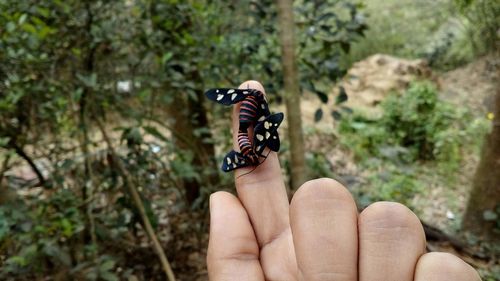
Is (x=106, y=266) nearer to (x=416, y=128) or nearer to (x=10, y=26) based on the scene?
(x=10, y=26)

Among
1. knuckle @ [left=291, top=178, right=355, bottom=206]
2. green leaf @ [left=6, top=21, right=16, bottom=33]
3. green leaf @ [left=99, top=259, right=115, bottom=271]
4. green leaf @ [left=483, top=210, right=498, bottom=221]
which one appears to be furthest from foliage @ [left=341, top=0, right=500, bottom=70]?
knuckle @ [left=291, top=178, right=355, bottom=206]

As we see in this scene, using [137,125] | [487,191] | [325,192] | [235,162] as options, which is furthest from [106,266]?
[487,191]

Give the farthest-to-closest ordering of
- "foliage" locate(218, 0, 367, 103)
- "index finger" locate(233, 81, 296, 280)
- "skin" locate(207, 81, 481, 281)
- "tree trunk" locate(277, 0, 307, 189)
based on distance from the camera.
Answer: "foliage" locate(218, 0, 367, 103), "tree trunk" locate(277, 0, 307, 189), "index finger" locate(233, 81, 296, 280), "skin" locate(207, 81, 481, 281)

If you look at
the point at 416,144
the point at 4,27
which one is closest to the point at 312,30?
the point at 4,27

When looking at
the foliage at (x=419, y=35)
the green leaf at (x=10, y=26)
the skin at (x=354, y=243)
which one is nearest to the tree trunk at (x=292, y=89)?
the green leaf at (x=10, y=26)

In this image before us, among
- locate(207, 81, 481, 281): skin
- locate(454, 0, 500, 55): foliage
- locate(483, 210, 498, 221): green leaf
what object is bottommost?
locate(483, 210, 498, 221): green leaf

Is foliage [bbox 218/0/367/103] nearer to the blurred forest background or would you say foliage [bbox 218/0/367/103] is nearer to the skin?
the blurred forest background

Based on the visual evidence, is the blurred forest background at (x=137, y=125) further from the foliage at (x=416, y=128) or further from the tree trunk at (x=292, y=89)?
the foliage at (x=416, y=128)
